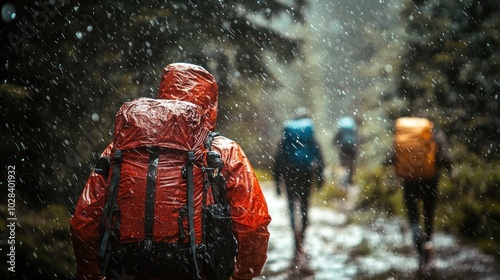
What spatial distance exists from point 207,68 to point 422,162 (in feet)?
10.0

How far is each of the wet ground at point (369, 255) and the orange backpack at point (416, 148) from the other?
1221mm

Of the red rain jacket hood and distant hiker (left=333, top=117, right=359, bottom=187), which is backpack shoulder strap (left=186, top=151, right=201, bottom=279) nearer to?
the red rain jacket hood

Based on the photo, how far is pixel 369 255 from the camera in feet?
24.9

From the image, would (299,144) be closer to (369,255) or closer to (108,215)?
(369,255)

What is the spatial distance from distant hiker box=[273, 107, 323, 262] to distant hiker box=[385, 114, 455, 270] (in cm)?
144

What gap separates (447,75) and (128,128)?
28.9ft

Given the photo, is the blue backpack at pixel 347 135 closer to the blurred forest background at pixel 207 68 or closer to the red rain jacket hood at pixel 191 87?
the blurred forest background at pixel 207 68

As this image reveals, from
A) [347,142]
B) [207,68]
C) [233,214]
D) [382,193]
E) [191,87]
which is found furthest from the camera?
[347,142]

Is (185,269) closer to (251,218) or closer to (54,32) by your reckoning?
(251,218)

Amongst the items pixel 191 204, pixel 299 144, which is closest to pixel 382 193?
pixel 299 144

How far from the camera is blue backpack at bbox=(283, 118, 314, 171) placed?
7914 mm

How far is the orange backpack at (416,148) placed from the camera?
669cm

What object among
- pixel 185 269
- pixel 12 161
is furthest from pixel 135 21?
pixel 185 269

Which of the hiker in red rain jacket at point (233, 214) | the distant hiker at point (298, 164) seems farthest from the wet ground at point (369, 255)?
the hiker in red rain jacket at point (233, 214)
